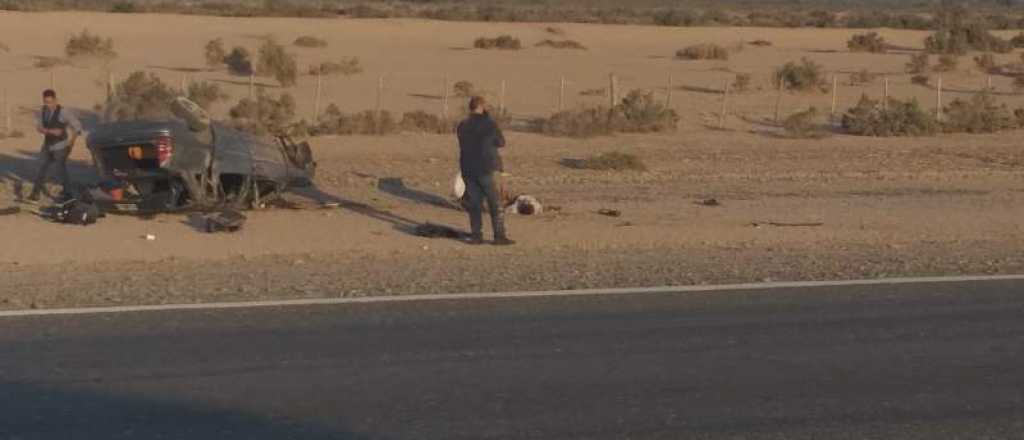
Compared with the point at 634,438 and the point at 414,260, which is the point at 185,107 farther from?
the point at 634,438

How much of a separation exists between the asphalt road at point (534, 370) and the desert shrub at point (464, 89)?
2566 cm

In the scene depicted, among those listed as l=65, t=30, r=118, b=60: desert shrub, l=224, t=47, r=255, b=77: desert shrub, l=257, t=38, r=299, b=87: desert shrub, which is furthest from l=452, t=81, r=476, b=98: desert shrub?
l=65, t=30, r=118, b=60: desert shrub

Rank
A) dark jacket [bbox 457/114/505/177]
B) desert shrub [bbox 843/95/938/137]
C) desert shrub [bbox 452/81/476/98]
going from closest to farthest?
dark jacket [bbox 457/114/505/177]
desert shrub [bbox 843/95/938/137]
desert shrub [bbox 452/81/476/98]

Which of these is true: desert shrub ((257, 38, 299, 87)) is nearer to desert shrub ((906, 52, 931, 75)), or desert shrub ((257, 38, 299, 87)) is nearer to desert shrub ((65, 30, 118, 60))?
desert shrub ((65, 30, 118, 60))

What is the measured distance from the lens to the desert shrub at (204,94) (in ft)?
110

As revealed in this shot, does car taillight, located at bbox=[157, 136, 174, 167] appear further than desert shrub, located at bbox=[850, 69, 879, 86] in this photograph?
No

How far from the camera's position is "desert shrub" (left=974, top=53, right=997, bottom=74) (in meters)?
48.1

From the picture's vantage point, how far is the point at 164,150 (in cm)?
1831

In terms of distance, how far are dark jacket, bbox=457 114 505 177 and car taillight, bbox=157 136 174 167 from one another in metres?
3.47

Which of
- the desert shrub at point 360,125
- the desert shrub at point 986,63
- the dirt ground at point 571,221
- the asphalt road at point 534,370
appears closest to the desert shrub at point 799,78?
the dirt ground at point 571,221

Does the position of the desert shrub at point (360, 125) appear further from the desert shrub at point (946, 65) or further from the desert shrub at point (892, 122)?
the desert shrub at point (946, 65)

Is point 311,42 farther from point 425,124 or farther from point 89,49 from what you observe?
point 425,124

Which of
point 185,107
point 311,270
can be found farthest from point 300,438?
point 185,107

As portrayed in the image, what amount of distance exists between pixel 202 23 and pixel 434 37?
8.87 meters
